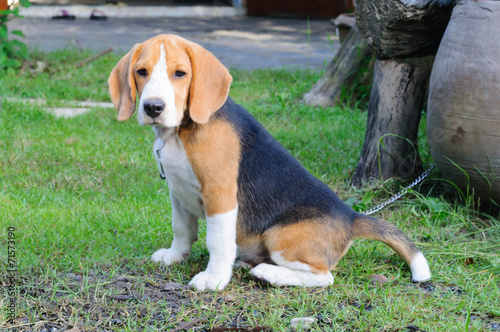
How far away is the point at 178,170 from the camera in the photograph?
3.07 meters

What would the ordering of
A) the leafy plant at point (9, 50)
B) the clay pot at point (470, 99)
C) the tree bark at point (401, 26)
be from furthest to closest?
the leafy plant at point (9, 50) < the tree bark at point (401, 26) < the clay pot at point (470, 99)

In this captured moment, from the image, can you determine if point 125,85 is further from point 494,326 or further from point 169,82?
point 494,326

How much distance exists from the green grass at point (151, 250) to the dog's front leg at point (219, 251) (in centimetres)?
6

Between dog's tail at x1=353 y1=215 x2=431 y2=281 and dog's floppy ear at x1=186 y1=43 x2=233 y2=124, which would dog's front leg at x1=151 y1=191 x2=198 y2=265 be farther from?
dog's tail at x1=353 y1=215 x2=431 y2=281

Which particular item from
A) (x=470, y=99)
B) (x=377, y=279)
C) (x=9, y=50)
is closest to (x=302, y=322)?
(x=377, y=279)

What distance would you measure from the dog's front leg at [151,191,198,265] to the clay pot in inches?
76.2

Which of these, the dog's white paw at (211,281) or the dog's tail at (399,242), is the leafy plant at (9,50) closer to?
the dog's white paw at (211,281)

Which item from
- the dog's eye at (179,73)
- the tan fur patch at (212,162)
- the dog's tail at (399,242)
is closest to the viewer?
the dog's eye at (179,73)

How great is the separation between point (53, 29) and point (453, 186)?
11.0m

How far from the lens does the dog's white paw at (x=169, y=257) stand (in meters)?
3.45

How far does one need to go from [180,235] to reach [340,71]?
440 centimetres

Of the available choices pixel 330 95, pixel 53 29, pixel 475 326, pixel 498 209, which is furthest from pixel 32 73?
pixel 475 326

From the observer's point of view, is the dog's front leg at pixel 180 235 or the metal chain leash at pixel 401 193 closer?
the dog's front leg at pixel 180 235

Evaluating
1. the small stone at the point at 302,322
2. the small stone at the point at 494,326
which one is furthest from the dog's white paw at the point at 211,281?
the small stone at the point at 494,326
